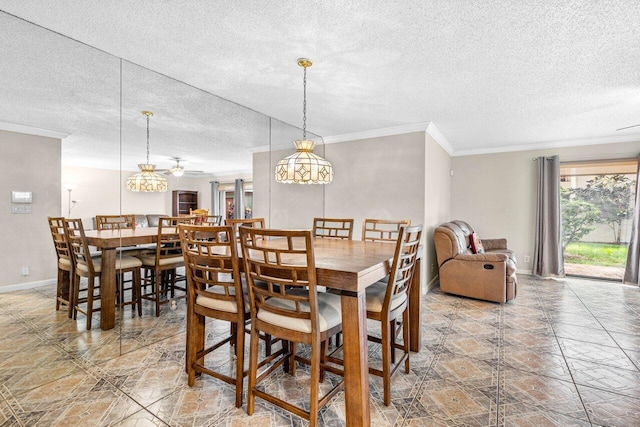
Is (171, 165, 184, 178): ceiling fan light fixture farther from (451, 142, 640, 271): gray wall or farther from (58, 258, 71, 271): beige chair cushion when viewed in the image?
(451, 142, 640, 271): gray wall

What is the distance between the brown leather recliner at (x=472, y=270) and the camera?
3.76 m

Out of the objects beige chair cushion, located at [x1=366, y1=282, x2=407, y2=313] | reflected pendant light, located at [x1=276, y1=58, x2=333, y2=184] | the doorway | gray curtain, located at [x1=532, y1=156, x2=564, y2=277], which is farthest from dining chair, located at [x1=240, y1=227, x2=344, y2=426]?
the doorway

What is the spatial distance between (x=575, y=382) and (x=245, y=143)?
3.59m

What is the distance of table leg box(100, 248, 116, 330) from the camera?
8.07 feet

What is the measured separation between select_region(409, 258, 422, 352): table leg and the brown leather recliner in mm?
1808

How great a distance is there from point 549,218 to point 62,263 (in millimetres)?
6378

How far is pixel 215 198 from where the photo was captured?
323 centimetres

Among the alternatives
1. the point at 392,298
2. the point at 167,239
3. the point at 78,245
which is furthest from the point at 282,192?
the point at 392,298

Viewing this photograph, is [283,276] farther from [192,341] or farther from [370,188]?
[370,188]

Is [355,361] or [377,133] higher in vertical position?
[377,133]

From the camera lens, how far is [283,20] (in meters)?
1.91

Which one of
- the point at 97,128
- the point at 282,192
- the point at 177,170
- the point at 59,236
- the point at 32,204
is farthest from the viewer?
the point at 282,192

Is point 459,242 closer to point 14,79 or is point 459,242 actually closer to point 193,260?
point 193,260

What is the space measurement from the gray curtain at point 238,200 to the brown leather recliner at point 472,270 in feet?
8.44
